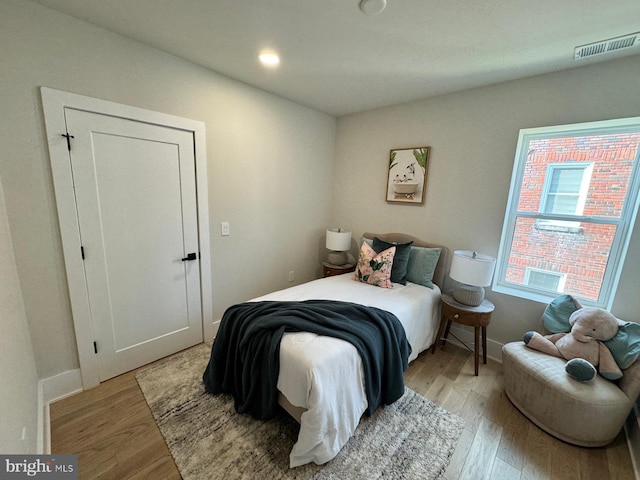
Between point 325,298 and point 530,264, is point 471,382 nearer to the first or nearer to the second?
point 530,264

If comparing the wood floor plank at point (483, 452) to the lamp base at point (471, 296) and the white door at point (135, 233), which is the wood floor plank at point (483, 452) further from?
the white door at point (135, 233)

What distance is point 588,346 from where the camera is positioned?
68.1 inches

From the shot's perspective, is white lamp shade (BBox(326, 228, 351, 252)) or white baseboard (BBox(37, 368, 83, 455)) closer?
white baseboard (BBox(37, 368, 83, 455))

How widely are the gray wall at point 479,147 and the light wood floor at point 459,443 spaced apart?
89 cm

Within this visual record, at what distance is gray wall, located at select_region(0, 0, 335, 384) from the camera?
151 centimetres

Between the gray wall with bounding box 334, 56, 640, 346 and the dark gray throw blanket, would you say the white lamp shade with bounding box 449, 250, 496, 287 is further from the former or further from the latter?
the dark gray throw blanket

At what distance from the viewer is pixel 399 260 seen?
2652 millimetres

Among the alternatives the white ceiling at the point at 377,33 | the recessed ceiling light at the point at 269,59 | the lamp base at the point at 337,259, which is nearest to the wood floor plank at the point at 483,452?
the lamp base at the point at 337,259

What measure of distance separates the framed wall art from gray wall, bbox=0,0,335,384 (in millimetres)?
942

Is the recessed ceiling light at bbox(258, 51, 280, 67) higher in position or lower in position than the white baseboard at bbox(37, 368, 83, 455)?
higher

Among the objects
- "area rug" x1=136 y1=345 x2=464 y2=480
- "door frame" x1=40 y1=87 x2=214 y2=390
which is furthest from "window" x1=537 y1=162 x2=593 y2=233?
"door frame" x1=40 y1=87 x2=214 y2=390

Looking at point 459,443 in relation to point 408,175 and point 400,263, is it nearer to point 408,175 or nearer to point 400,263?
point 400,263

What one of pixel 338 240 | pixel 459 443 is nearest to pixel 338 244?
pixel 338 240

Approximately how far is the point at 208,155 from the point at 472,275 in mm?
2575
